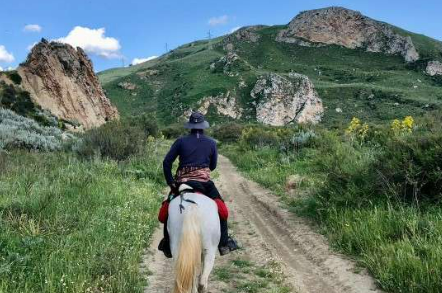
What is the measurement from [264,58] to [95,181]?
133 metres

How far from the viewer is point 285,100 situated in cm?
9475

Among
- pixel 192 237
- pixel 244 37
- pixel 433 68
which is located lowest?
pixel 192 237

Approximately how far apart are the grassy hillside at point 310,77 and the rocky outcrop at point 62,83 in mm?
49313

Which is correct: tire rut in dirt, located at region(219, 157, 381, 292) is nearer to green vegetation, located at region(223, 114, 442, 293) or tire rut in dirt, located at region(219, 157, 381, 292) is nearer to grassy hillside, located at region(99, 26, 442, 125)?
green vegetation, located at region(223, 114, 442, 293)

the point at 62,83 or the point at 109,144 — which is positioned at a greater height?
the point at 62,83

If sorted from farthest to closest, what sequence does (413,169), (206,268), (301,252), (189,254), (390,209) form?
1. (413,169)
2. (301,252)
3. (390,209)
4. (206,268)
5. (189,254)

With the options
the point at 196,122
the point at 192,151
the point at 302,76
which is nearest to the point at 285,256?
the point at 192,151

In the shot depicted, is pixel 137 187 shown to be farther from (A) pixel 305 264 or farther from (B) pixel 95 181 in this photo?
(A) pixel 305 264

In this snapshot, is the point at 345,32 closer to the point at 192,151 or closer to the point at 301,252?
the point at 301,252

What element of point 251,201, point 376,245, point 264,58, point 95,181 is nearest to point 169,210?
point 376,245

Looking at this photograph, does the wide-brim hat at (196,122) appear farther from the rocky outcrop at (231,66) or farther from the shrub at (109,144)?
the rocky outcrop at (231,66)

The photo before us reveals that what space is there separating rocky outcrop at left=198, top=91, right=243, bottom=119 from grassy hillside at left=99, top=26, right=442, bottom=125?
127 centimetres

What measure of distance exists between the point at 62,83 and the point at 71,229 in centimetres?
2785

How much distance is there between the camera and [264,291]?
570cm
